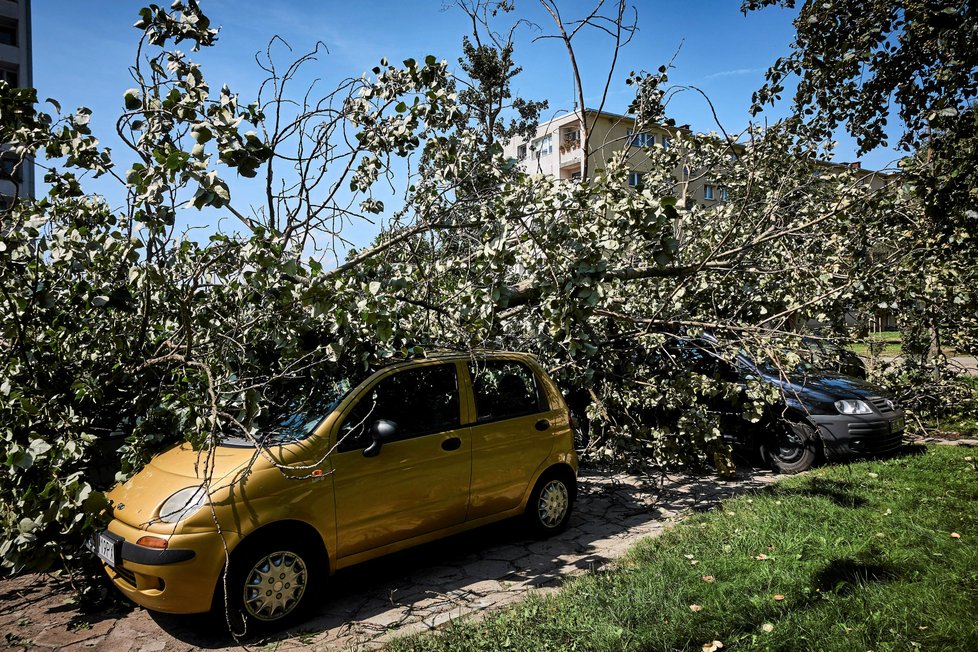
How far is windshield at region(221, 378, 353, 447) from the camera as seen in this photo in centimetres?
449

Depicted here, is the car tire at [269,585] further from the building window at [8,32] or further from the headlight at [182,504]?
the building window at [8,32]

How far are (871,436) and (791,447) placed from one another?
38.0 inches

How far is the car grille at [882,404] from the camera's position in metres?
8.59

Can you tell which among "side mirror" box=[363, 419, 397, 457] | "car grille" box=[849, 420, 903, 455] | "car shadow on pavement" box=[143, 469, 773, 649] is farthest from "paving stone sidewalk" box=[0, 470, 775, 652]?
"car grille" box=[849, 420, 903, 455]

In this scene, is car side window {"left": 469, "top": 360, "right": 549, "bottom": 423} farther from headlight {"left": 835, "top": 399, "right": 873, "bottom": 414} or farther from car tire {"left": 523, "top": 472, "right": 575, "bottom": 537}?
headlight {"left": 835, "top": 399, "right": 873, "bottom": 414}

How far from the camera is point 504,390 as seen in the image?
577 centimetres

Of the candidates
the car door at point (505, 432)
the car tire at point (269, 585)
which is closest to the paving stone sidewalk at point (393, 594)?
the car tire at point (269, 585)

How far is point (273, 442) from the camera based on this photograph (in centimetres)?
442

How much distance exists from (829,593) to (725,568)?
0.72 metres

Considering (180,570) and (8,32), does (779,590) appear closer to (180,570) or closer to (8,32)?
(180,570)

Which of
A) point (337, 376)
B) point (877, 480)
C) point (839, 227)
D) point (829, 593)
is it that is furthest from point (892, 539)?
point (337, 376)

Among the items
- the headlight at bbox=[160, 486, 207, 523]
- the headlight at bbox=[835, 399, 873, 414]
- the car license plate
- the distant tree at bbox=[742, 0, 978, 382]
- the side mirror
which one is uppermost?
the distant tree at bbox=[742, 0, 978, 382]

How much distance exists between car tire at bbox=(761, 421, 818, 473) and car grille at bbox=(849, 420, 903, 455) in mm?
471

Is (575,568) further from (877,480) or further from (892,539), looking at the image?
(877,480)
